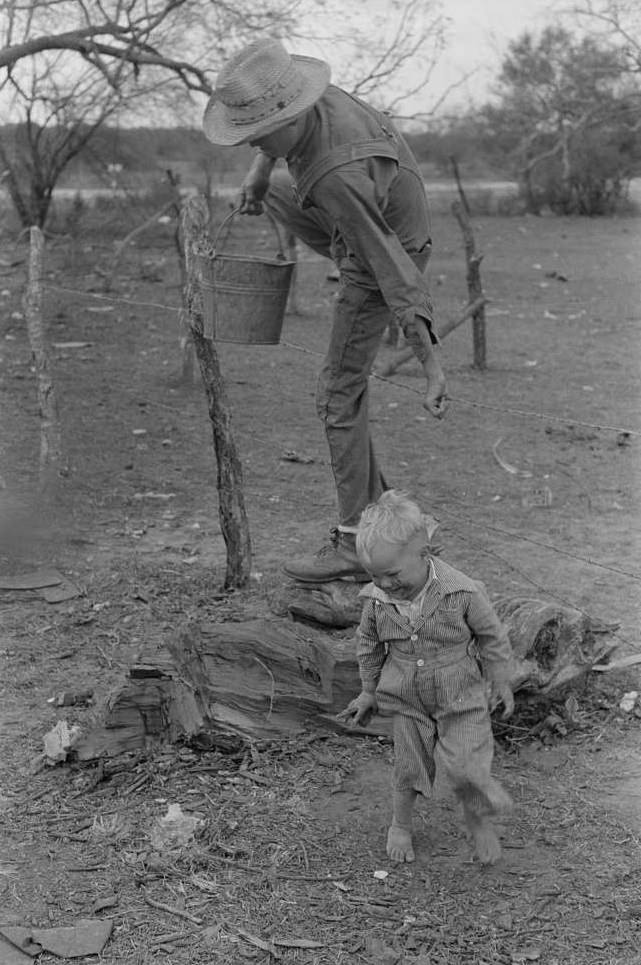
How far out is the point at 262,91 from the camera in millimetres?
3764

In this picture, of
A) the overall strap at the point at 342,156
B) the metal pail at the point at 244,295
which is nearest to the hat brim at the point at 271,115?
the overall strap at the point at 342,156

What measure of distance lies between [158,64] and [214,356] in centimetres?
841

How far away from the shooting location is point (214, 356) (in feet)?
17.0

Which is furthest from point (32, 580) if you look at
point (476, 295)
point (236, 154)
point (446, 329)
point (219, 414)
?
point (236, 154)

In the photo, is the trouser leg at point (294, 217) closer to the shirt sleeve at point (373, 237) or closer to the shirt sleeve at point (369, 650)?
the shirt sleeve at point (373, 237)

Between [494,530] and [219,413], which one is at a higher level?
[219,413]

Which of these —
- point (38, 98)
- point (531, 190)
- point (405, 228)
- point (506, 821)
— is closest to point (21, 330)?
point (38, 98)

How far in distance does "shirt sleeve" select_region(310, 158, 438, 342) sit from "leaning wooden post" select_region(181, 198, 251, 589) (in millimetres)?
1381

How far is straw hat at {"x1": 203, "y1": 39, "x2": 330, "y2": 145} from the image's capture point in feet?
12.3

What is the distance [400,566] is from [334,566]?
63.0 inches

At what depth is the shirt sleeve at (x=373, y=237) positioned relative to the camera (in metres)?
3.79

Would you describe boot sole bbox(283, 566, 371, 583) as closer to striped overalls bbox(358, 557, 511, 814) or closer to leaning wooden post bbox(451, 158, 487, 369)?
striped overalls bbox(358, 557, 511, 814)

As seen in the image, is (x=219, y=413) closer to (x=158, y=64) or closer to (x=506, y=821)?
(x=506, y=821)

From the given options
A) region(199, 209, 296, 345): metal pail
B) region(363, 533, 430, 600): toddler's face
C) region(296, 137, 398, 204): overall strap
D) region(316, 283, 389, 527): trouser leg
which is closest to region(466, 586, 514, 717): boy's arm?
region(363, 533, 430, 600): toddler's face
